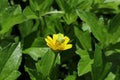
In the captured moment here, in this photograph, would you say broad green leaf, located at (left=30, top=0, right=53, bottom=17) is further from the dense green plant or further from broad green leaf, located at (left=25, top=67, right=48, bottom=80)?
broad green leaf, located at (left=25, top=67, right=48, bottom=80)

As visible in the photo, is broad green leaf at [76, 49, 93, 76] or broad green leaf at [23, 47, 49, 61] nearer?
broad green leaf at [76, 49, 93, 76]

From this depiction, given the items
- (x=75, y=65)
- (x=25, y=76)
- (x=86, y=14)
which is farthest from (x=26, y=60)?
(x=86, y=14)

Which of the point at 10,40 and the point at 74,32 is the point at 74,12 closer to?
the point at 74,32

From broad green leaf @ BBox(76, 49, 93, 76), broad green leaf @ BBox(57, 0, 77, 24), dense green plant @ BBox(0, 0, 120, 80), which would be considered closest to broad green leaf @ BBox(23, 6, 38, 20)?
dense green plant @ BBox(0, 0, 120, 80)

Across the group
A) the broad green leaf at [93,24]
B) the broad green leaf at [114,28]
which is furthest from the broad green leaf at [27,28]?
the broad green leaf at [114,28]

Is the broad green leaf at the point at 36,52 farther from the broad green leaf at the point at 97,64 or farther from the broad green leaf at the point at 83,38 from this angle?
the broad green leaf at the point at 97,64
